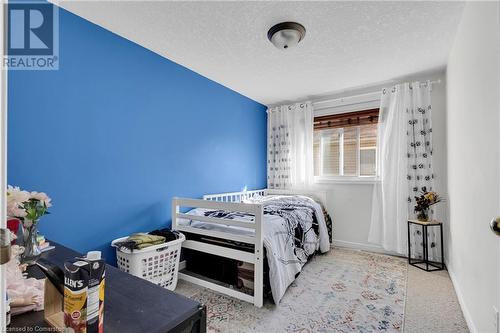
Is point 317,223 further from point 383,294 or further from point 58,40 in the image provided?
point 58,40

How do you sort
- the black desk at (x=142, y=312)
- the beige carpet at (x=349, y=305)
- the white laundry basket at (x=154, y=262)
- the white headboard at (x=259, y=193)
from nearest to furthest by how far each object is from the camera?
the black desk at (x=142, y=312)
the beige carpet at (x=349, y=305)
the white laundry basket at (x=154, y=262)
the white headboard at (x=259, y=193)

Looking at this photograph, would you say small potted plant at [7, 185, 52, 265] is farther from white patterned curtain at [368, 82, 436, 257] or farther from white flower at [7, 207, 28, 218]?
white patterned curtain at [368, 82, 436, 257]

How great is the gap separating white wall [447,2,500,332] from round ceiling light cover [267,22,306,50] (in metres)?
1.10

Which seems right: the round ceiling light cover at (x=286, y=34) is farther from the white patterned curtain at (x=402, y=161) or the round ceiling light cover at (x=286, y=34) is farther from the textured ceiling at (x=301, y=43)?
the white patterned curtain at (x=402, y=161)

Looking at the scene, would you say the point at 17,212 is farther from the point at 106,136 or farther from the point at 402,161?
the point at 402,161

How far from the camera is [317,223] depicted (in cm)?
317

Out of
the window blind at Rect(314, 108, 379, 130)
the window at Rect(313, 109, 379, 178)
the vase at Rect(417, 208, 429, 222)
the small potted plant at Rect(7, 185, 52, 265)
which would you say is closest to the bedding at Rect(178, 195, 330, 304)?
the window at Rect(313, 109, 379, 178)

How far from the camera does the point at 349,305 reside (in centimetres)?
200

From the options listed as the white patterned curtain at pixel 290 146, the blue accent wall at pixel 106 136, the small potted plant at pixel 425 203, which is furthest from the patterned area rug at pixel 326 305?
the white patterned curtain at pixel 290 146

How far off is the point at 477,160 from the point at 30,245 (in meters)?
2.51

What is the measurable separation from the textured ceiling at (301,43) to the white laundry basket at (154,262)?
69.7 inches

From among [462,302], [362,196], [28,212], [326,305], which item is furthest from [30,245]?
[362,196]

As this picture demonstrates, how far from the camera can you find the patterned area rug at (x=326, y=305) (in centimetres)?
173

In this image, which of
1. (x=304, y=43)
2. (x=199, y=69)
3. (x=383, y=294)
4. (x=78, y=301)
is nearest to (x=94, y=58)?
(x=199, y=69)
